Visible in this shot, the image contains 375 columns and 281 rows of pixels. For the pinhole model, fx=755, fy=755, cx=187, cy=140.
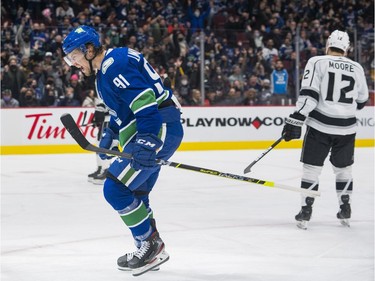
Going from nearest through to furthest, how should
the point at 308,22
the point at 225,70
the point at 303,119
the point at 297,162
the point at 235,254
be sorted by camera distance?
the point at 235,254 → the point at 303,119 → the point at 297,162 → the point at 225,70 → the point at 308,22

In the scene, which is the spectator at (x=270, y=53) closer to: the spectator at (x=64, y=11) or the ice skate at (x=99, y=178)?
the spectator at (x=64, y=11)

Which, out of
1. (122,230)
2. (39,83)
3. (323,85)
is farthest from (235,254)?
(39,83)

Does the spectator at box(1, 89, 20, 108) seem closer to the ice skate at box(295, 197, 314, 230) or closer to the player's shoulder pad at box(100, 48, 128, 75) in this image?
the ice skate at box(295, 197, 314, 230)

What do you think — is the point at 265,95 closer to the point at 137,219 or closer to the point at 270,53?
the point at 270,53

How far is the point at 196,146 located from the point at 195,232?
6164 mm

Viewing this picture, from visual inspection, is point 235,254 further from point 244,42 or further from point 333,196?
point 244,42

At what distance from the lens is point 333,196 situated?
6.29m

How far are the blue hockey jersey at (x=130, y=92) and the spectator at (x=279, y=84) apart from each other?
310 inches

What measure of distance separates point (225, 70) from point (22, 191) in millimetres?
5193

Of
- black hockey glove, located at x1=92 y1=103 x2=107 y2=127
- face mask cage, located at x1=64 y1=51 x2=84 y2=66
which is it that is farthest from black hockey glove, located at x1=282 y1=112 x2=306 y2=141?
black hockey glove, located at x1=92 y1=103 x2=107 y2=127

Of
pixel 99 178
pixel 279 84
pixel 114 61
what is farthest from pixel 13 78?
pixel 114 61

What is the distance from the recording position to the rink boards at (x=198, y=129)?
33.4ft

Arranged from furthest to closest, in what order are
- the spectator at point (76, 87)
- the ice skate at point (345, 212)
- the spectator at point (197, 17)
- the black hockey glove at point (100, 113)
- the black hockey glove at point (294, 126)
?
the spectator at point (197, 17) < the spectator at point (76, 87) < the black hockey glove at point (100, 113) < the ice skate at point (345, 212) < the black hockey glove at point (294, 126)

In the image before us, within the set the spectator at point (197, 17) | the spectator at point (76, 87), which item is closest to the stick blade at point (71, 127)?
the spectator at point (76, 87)
